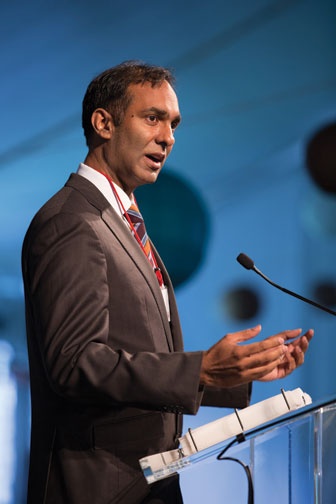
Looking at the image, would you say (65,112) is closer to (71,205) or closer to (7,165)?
(7,165)

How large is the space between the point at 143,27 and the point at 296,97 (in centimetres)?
76

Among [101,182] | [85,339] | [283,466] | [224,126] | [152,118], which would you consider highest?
[224,126]

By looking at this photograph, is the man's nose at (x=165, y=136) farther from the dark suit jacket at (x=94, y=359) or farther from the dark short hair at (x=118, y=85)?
the dark suit jacket at (x=94, y=359)

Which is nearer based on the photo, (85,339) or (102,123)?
(85,339)

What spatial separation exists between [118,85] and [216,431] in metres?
0.91

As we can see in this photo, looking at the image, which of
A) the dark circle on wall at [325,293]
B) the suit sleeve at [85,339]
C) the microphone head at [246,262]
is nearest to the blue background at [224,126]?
the dark circle on wall at [325,293]

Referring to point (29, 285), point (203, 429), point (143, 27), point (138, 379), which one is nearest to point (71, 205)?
point (29, 285)

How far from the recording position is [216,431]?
1.32 meters

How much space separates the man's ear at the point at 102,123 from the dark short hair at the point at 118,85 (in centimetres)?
1

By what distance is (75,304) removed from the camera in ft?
4.59

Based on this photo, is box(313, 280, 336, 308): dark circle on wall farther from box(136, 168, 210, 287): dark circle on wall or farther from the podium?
the podium

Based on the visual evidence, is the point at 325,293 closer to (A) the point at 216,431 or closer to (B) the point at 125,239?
(B) the point at 125,239

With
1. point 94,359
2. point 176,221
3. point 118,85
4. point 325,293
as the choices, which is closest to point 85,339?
point 94,359

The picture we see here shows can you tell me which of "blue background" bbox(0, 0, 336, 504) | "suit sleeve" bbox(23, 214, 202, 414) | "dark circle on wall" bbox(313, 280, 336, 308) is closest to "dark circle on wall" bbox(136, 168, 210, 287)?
"blue background" bbox(0, 0, 336, 504)
